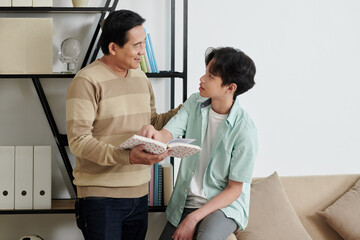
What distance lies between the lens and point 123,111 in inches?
89.6

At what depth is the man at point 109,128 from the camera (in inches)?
85.5

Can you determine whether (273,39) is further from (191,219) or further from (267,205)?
(191,219)

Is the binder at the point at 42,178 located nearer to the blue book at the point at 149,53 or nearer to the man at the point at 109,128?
the man at the point at 109,128

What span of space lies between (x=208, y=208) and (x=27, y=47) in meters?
1.27

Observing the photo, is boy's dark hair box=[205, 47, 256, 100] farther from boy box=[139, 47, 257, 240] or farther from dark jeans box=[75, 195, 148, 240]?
dark jeans box=[75, 195, 148, 240]

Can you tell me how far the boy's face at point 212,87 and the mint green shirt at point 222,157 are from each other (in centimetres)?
8

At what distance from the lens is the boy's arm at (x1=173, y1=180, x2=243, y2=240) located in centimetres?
216

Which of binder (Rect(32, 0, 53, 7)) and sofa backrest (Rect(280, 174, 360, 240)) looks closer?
binder (Rect(32, 0, 53, 7))

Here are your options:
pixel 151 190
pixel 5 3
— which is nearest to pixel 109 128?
pixel 151 190

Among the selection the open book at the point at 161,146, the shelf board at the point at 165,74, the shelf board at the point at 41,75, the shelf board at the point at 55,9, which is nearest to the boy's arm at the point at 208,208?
the open book at the point at 161,146

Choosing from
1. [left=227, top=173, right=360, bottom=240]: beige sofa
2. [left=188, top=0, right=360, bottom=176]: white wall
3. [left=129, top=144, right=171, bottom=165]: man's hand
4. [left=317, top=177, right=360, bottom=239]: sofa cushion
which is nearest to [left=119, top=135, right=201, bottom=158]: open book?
[left=129, top=144, right=171, bottom=165]: man's hand

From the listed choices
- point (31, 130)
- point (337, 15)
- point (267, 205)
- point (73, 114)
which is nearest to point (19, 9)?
point (31, 130)

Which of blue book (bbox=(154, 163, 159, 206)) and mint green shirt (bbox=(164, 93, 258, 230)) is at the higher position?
mint green shirt (bbox=(164, 93, 258, 230))

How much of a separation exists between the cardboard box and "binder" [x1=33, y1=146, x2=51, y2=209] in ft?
1.39
